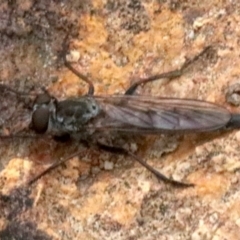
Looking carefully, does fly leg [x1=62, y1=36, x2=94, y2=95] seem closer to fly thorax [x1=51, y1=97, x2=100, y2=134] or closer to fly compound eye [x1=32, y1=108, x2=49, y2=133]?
fly thorax [x1=51, y1=97, x2=100, y2=134]

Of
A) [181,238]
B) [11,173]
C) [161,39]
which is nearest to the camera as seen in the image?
[181,238]

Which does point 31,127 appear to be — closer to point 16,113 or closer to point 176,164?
point 16,113

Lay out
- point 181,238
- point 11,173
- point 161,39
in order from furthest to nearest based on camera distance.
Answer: point 161,39
point 11,173
point 181,238

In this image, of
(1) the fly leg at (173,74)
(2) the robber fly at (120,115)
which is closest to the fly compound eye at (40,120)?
(2) the robber fly at (120,115)

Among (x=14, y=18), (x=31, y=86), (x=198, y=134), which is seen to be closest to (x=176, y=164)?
(x=198, y=134)

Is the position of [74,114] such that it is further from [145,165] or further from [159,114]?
[145,165]

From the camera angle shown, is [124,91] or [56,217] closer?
[56,217]
